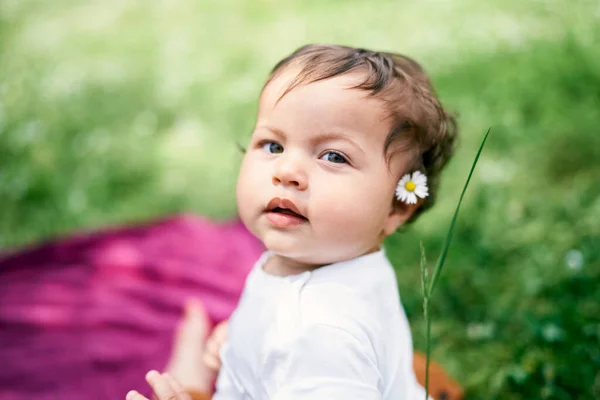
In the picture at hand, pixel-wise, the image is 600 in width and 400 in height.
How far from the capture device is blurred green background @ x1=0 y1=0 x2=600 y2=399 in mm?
2555

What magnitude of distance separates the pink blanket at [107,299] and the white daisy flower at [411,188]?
1.20m

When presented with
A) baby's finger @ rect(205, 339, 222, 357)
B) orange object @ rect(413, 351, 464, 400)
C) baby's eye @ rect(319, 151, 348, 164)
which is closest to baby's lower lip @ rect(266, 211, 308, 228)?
baby's eye @ rect(319, 151, 348, 164)

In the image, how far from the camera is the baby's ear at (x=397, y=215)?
1.73 metres

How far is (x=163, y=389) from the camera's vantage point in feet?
5.49

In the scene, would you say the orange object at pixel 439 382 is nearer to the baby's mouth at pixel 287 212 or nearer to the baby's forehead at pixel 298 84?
the baby's mouth at pixel 287 212

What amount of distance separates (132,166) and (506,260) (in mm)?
2207

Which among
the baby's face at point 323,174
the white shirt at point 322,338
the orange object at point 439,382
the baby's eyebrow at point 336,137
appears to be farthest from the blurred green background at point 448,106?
the baby's eyebrow at point 336,137

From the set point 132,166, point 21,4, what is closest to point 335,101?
point 132,166

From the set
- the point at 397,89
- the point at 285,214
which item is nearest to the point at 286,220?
the point at 285,214

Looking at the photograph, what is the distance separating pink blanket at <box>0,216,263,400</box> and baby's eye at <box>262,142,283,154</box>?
3.57 feet

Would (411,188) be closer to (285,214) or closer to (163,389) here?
(285,214)

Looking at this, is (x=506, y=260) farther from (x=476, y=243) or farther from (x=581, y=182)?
(x=581, y=182)

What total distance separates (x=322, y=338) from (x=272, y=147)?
1.56 feet

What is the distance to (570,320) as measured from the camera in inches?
93.1
